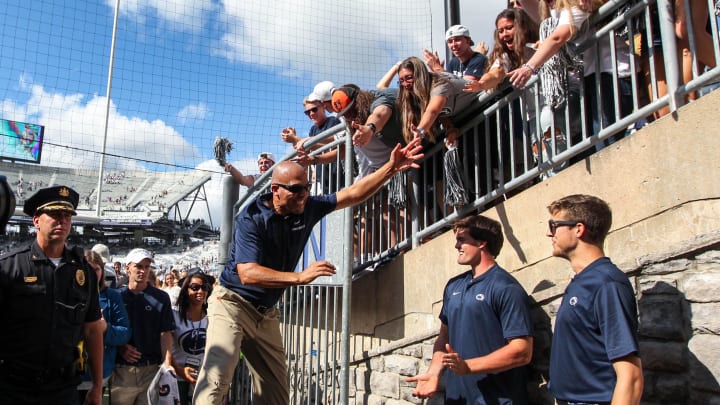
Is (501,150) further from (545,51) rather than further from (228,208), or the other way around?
(228,208)

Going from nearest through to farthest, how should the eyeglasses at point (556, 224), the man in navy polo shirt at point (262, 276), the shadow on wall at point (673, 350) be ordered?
the shadow on wall at point (673, 350) < the eyeglasses at point (556, 224) < the man in navy polo shirt at point (262, 276)

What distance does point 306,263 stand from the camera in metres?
5.69

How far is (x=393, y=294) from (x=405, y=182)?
1.06 meters

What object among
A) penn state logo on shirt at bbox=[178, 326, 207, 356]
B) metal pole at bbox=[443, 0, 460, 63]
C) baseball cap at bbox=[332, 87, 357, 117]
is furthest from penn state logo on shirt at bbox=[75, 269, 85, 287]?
metal pole at bbox=[443, 0, 460, 63]

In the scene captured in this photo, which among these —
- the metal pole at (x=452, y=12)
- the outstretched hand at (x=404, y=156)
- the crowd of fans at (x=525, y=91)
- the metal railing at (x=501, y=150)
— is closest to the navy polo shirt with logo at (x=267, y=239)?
the outstretched hand at (x=404, y=156)

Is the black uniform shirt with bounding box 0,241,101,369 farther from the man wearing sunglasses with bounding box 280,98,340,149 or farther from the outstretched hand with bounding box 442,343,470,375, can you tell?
the man wearing sunglasses with bounding box 280,98,340,149

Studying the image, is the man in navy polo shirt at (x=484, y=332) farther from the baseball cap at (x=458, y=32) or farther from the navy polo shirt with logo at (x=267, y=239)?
the baseball cap at (x=458, y=32)

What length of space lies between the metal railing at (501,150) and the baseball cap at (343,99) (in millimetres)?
193

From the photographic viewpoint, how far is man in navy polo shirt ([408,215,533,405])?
301 centimetres

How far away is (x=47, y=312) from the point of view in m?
3.44

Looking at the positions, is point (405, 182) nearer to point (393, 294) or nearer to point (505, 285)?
point (393, 294)

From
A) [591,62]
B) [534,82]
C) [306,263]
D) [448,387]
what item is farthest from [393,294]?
[591,62]

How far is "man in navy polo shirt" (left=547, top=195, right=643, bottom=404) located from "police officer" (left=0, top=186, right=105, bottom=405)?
2.84 m

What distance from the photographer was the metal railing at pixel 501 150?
3.53 metres
